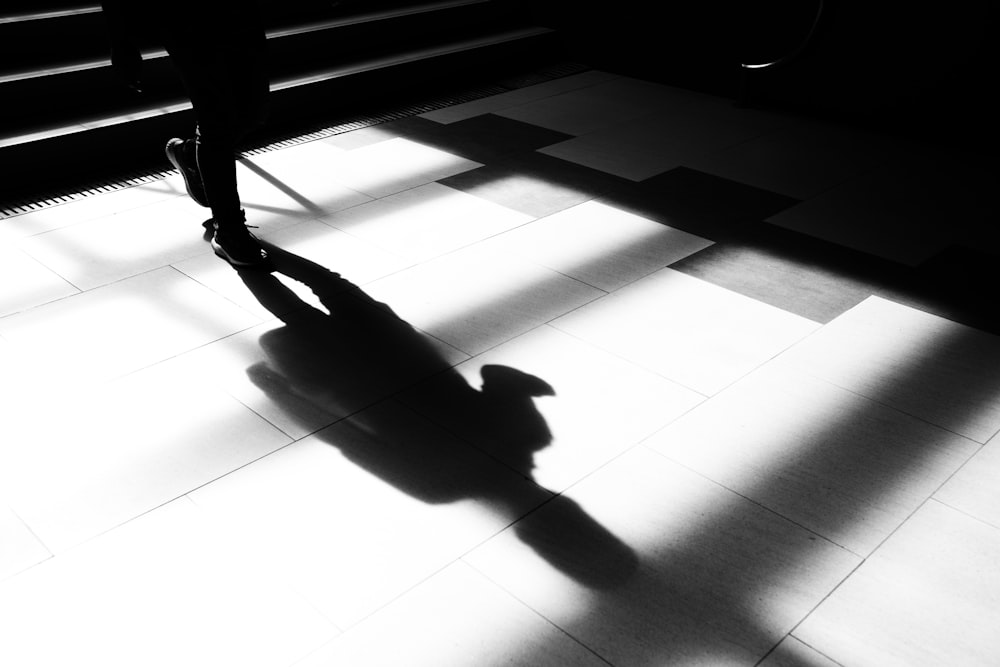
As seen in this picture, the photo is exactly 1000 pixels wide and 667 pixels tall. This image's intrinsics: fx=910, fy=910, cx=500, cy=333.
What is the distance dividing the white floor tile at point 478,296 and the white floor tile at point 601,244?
0.08 meters

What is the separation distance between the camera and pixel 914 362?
97.8 inches

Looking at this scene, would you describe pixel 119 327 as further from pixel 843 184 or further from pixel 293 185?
pixel 843 184

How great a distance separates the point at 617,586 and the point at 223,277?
172 centimetres

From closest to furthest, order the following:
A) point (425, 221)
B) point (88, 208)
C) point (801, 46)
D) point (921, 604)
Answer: point (921, 604), point (425, 221), point (88, 208), point (801, 46)

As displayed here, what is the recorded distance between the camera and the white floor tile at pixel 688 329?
8.04 ft

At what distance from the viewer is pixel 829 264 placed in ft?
9.99

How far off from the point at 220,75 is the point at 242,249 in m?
0.57

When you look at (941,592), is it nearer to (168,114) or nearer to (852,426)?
(852,426)

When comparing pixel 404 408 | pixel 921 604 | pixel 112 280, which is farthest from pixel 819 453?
pixel 112 280

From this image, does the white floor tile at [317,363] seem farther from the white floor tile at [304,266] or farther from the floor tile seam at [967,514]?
the floor tile seam at [967,514]

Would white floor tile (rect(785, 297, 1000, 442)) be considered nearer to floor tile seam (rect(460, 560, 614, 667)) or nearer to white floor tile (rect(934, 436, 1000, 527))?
white floor tile (rect(934, 436, 1000, 527))

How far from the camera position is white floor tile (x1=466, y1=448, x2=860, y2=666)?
163 centimetres

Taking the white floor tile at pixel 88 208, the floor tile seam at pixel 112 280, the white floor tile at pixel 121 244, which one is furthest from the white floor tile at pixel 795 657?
the white floor tile at pixel 88 208

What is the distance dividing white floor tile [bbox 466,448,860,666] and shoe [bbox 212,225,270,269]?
143cm
